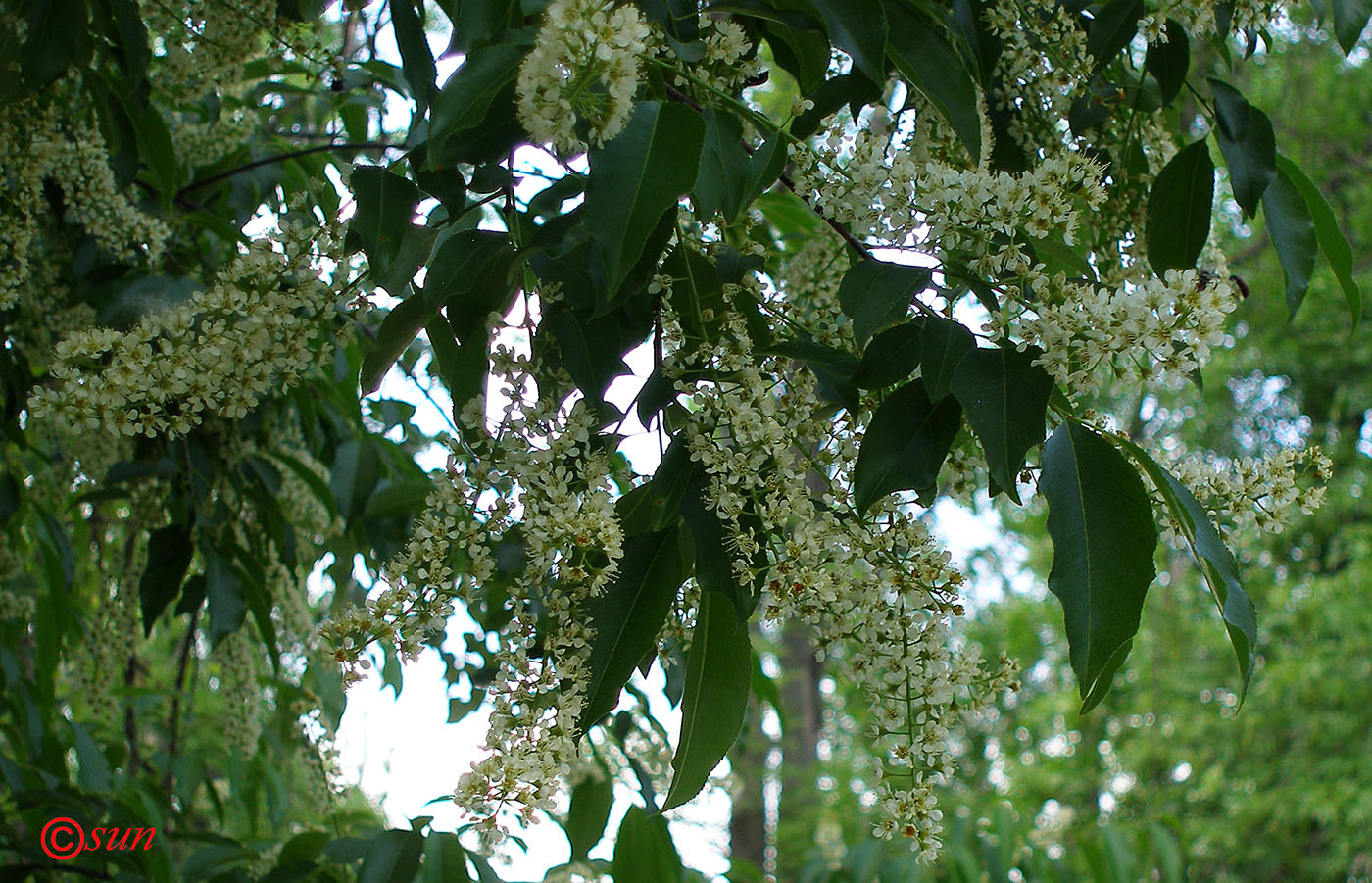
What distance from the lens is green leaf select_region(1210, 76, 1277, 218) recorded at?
1.10m

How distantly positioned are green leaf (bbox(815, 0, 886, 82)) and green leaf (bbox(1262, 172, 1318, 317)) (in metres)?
0.48

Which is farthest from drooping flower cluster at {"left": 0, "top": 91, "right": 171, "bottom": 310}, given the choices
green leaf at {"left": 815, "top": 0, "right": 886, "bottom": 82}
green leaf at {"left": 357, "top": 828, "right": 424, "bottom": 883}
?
green leaf at {"left": 815, "top": 0, "right": 886, "bottom": 82}

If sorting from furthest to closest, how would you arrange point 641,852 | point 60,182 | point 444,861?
point 60,182, point 641,852, point 444,861

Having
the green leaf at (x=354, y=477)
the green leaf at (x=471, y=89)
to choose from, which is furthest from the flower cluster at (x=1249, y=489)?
the green leaf at (x=354, y=477)

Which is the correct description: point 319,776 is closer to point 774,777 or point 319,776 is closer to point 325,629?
point 325,629

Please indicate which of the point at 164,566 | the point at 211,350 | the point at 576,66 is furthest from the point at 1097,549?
the point at 164,566

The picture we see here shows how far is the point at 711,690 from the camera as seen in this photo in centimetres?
88

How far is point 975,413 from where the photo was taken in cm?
78

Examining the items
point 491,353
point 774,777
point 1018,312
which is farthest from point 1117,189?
point 774,777

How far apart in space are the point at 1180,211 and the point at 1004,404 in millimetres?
495

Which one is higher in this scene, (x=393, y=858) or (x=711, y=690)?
(x=711, y=690)

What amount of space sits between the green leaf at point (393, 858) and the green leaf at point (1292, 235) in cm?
99

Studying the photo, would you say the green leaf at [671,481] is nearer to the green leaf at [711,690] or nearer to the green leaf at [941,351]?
the green leaf at [711,690]

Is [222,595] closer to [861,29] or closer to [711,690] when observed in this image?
[711,690]
